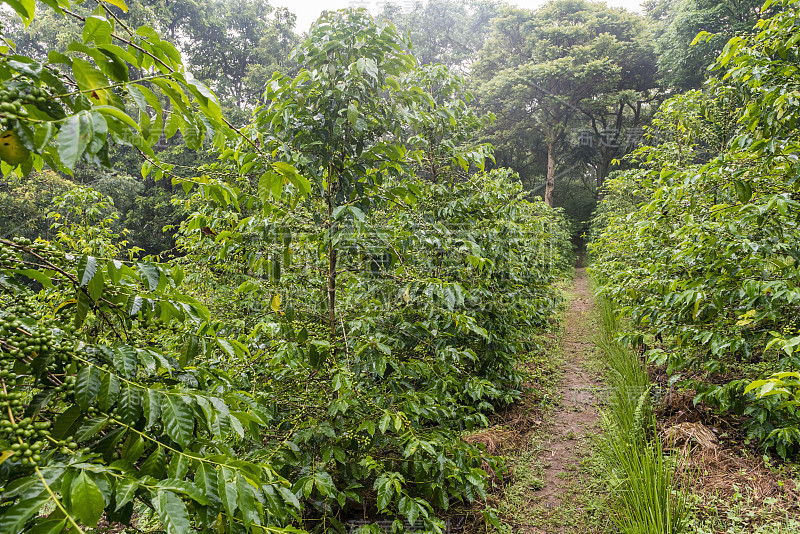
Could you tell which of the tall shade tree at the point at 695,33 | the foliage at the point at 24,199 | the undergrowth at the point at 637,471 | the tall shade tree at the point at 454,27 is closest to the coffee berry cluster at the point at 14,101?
the undergrowth at the point at 637,471

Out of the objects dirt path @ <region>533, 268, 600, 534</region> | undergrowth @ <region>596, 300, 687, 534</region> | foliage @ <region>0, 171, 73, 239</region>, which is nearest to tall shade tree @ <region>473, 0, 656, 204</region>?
dirt path @ <region>533, 268, 600, 534</region>

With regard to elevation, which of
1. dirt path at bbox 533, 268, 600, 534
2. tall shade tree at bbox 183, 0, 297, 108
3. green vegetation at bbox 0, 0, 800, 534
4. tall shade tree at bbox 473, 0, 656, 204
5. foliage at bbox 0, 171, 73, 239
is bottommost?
dirt path at bbox 533, 268, 600, 534

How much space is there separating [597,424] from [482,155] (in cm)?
247

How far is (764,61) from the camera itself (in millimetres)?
2092

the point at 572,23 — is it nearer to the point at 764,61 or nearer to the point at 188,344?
the point at 764,61

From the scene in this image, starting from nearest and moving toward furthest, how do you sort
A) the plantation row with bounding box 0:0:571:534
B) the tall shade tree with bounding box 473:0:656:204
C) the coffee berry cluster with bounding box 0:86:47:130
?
the coffee berry cluster with bounding box 0:86:47:130 < the plantation row with bounding box 0:0:571:534 < the tall shade tree with bounding box 473:0:656:204

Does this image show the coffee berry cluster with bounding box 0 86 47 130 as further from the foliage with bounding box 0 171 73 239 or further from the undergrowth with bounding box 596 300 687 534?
the foliage with bounding box 0 171 73 239

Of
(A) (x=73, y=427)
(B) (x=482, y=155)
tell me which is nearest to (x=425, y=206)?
(B) (x=482, y=155)

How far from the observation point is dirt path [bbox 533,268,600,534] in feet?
8.02

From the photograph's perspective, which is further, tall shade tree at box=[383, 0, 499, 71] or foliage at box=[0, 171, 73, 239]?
tall shade tree at box=[383, 0, 499, 71]

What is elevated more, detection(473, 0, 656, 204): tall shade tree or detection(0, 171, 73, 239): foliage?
detection(473, 0, 656, 204): tall shade tree

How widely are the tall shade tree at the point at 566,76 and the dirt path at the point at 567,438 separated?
13081 millimetres

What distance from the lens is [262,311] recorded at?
2070mm

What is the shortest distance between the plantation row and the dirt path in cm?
55
